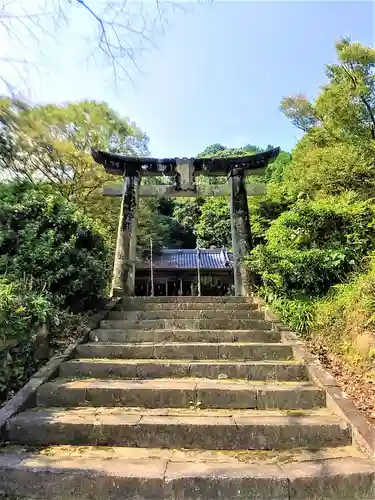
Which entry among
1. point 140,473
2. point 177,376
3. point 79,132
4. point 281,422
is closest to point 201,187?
point 177,376

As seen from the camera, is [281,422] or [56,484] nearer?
[56,484]

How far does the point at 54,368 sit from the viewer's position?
4.05 m

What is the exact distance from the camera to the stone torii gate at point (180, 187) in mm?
8344

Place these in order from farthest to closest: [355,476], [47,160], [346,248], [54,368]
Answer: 1. [47,160]
2. [346,248]
3. [54,368]
4. [355,476]

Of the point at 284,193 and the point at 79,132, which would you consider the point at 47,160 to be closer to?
the point at 79,132

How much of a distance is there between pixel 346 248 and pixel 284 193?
611 cm

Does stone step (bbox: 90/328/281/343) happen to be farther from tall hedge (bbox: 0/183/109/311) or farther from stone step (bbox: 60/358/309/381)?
tall hedge (bbox: 0/183/109/311)

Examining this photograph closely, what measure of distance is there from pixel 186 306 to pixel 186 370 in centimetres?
212

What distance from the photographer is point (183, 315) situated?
225 inches

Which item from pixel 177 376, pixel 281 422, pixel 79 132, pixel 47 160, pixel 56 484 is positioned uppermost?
pixel 79 132

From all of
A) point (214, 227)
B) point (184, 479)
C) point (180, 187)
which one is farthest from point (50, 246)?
point (214, 227)

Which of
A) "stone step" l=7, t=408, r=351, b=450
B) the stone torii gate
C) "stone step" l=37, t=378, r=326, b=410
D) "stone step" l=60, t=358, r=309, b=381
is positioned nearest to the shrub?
"stone step" l=37, t=378, r=326, b=410

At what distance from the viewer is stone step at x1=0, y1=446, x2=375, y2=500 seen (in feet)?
8.29

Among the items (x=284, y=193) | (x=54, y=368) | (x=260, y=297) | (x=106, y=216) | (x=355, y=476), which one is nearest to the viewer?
(x=355, y=476)
